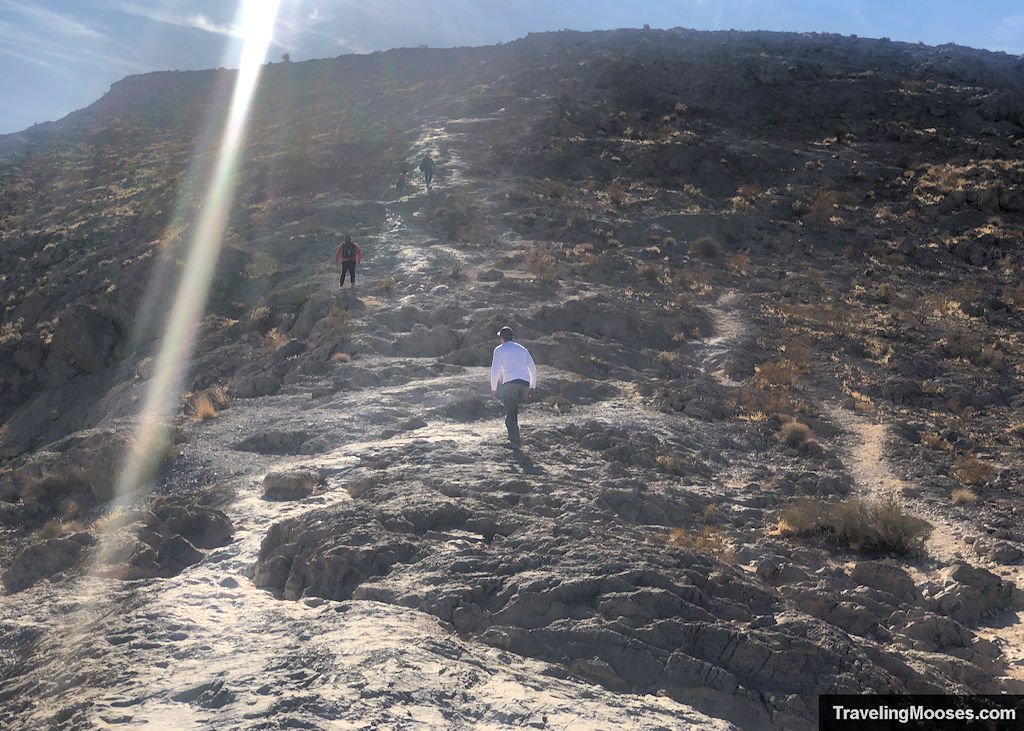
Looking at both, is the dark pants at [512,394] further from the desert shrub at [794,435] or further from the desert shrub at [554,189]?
the desert shrub at [554,189]

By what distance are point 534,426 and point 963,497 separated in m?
6.85

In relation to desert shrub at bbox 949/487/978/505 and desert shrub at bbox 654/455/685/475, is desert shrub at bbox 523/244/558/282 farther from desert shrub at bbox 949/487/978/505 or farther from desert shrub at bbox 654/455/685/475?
desert shrub at bbox 949/487/978/505

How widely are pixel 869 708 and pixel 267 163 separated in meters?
36.8

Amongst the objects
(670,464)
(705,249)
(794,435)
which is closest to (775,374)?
(794,435)

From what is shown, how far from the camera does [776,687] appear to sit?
20.5 feet

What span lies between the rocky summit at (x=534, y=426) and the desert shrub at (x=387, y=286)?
7.9 inches

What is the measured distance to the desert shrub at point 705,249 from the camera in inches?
1016

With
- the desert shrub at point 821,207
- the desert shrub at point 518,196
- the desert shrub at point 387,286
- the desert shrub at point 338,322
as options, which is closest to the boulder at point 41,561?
the desert shrub at point 338,322

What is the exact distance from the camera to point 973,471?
13.0m

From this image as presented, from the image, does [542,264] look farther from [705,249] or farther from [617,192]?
[617,192]

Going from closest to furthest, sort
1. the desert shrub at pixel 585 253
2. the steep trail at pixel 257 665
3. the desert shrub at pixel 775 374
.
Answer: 1. the steep trail at pixel 257 665
2. the desert shrub at pixel 775 374
3. the desert shrub at pixel 585 253

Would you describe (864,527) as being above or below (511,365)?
below

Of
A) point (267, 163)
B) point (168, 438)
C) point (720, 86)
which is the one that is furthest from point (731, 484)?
point (720, 86)

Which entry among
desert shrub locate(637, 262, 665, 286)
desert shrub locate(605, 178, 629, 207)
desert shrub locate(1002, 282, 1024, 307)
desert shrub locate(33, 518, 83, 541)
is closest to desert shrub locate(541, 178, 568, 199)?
desert shrub locate(605, 178, 629, 207)
